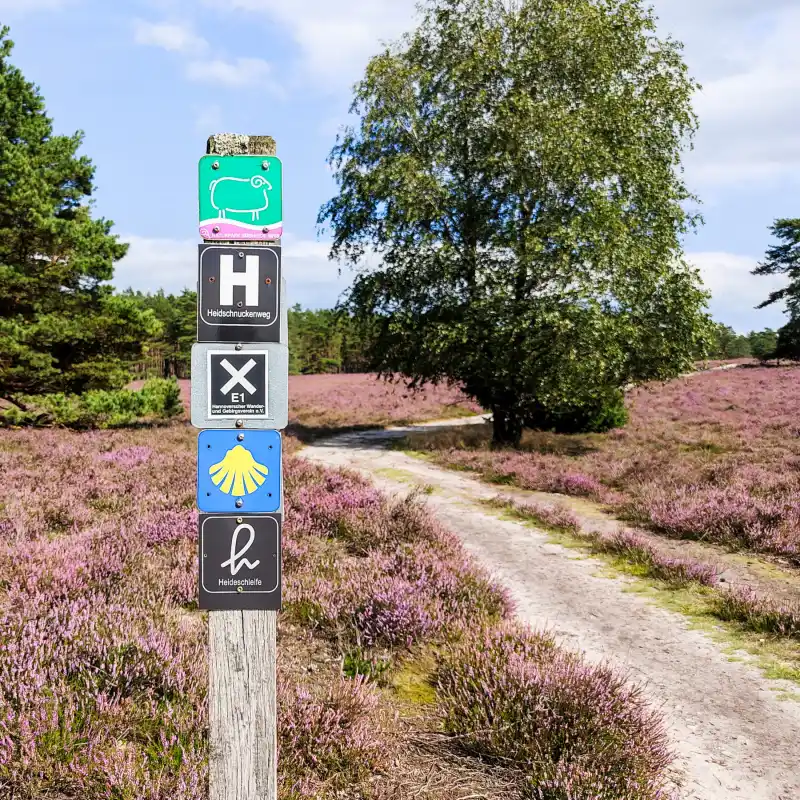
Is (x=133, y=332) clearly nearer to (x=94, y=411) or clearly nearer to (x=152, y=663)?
(x=94, y=411)

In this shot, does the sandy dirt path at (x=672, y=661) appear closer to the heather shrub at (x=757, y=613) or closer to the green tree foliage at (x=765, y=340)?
the heather shrub at (x=757, y=613)

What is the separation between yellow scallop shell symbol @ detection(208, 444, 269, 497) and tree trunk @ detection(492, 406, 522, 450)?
16.3 metres

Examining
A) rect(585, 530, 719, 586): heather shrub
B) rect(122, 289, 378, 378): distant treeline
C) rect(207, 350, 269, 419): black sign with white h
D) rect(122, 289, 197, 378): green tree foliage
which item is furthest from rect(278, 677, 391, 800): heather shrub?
rect(122, 289, 378, 378): distant treeline

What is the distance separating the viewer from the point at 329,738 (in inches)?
146

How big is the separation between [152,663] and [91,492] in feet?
22.2

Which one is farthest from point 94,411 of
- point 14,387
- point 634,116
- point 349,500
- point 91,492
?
point 634,116

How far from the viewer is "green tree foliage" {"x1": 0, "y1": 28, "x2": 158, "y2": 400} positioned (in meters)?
19.1

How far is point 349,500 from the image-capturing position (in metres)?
9.84

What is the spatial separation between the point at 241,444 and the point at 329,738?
185cm

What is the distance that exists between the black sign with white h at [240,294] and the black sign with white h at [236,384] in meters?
0.08

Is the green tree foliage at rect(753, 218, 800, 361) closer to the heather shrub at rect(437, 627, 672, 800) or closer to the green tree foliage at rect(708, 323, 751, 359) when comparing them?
the green tree foliage at rect(708, 323, 751, 359)

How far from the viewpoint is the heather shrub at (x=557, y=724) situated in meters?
3.48

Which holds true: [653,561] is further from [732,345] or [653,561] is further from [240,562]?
[732,345]

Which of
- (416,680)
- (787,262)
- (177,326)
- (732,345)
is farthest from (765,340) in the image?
(416,680)
